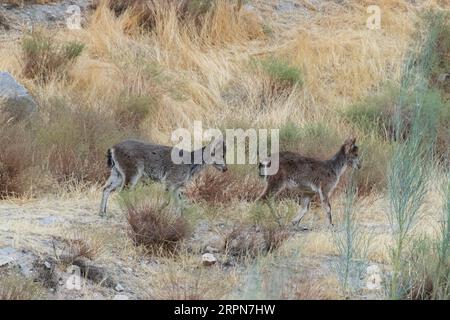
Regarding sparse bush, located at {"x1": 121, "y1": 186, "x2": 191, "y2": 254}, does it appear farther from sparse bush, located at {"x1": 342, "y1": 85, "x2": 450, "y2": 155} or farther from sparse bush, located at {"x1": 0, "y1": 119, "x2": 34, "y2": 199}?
sparse bush, located at {"x1": 342, "y1": 85, "x2": 450, "y2": 155}

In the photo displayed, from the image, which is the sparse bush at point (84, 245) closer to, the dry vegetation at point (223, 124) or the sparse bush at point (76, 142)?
the dry vegetation at point (223, 124)

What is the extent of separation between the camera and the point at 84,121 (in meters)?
14.8

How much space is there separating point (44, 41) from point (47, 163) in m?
4.58

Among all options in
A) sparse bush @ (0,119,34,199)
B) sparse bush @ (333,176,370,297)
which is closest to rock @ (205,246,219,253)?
sparse bush @ (333,176,370,297)

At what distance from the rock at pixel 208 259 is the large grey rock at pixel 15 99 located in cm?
484

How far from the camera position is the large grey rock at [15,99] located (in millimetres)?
14976

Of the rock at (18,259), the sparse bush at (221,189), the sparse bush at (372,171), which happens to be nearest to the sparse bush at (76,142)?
the sparse bush at (221,189)

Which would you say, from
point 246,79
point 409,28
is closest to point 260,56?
point 246,79

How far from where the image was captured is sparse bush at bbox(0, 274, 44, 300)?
29.3 ft

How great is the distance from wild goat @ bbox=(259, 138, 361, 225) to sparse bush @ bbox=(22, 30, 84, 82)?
244 inches

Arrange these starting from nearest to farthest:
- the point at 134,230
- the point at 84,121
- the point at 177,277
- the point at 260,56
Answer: the point at 177,277, the point at 134,230, the point at 84,121, the point at 260,56

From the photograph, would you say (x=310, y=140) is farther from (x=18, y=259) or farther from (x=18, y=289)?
(x=18, y=289)

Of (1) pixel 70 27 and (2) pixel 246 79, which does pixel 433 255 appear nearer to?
(2) pixel 246 79

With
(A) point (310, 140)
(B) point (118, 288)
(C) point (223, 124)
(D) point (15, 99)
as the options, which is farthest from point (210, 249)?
(C) point (223, 124)
